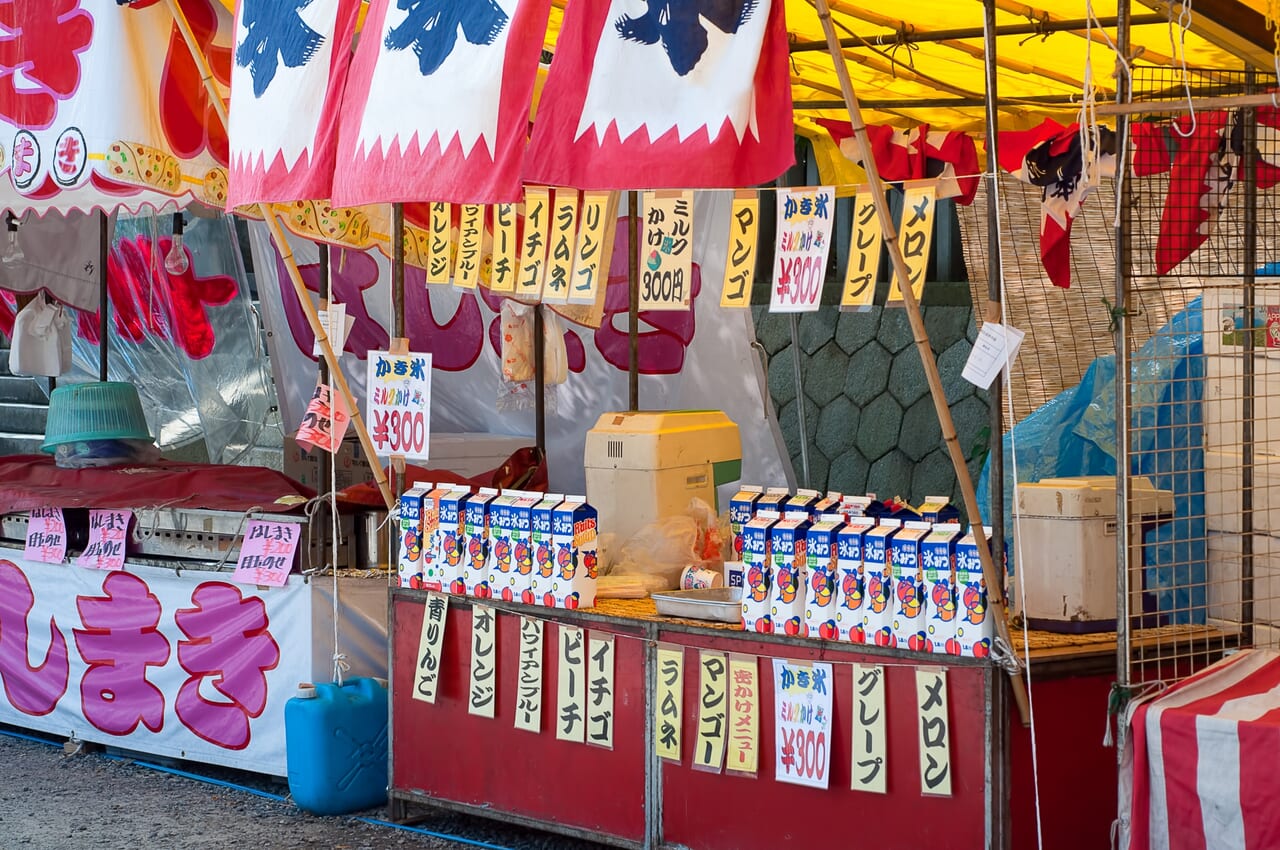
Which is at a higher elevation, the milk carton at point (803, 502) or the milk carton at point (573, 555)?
the milk carton at point (803, 502)

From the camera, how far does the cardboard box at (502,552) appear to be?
16.9 feet

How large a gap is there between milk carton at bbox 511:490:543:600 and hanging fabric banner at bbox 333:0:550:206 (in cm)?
120

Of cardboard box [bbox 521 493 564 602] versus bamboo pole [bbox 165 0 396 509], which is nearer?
cardboard box [bbox 521 493 564 602]

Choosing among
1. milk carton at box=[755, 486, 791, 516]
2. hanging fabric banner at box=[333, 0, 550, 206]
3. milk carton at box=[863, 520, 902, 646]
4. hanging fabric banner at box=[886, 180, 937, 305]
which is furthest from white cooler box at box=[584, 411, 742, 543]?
hanging fabric banner at box=[886, 180, 937, 305]

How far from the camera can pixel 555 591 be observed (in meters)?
5.03

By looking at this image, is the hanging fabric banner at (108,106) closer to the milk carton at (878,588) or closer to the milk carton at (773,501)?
the milk carton at (773,501)

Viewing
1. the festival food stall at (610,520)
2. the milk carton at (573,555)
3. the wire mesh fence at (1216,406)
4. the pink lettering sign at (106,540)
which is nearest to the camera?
the festival food stall at (610,520)

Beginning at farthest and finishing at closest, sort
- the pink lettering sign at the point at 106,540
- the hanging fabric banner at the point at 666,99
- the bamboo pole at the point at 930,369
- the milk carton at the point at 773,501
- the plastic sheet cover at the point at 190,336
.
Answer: the plastic sheet cover at the point at 190,336
the pink lettering sign at the point at 106,540
the milk carton at the point at 773,501
the hanging fabric banner at the point at 666,99
the bamboo pole at the point at 930,369

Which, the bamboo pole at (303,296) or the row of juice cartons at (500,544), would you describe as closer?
the row of juice cartons at (500,544)

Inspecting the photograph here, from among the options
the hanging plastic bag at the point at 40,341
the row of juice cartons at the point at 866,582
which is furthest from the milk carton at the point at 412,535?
the hanging plastic bag at the point at 40,341

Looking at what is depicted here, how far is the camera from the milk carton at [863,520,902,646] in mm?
4281

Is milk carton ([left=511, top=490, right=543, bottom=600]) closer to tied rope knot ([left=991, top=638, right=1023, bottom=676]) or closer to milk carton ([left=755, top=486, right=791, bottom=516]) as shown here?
milk carton ([left=755, top=486, right=791, bottom=516])

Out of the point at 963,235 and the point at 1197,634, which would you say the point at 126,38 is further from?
the point at 1197,634

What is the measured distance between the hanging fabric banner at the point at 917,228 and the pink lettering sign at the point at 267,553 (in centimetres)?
290
